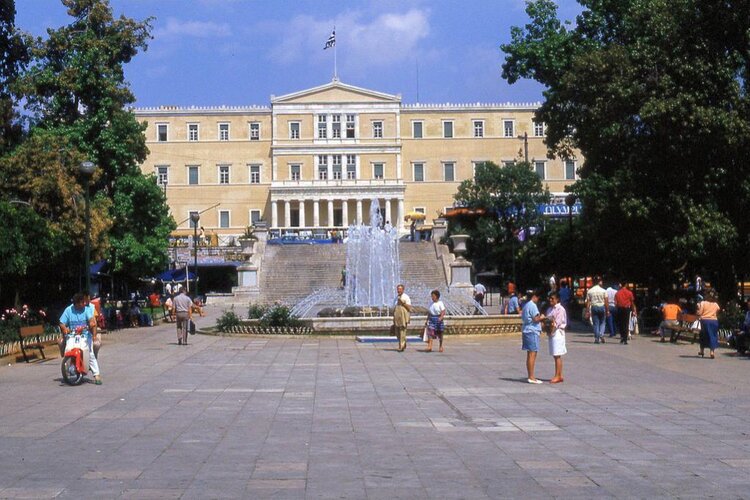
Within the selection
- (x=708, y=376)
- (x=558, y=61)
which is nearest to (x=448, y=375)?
→ (x=708, y=376)

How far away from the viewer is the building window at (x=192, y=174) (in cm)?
9756

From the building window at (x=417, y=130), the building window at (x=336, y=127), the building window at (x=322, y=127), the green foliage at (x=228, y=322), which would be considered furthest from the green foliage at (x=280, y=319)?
the building window at (x=417, y=130)

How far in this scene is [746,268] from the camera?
3023 centimetres

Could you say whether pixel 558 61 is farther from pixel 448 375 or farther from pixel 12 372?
pixel 12 372

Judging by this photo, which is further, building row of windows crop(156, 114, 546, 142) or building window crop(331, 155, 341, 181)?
building row of windows crop(156, 114, 546, 142)

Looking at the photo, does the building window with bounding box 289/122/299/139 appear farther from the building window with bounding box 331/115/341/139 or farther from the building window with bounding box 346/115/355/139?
the building window with bounding box 346/115/355/139

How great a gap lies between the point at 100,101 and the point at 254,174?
61.4m

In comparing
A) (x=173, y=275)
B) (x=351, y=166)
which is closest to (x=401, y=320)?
(x=173, y=275)

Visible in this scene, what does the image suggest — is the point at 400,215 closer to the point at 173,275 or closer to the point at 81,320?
the point at 173,275

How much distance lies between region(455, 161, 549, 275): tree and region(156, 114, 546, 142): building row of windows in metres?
37.2

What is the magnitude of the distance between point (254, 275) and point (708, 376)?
3732 cm

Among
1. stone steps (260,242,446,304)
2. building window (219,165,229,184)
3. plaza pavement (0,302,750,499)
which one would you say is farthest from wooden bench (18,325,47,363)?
building window (219,165,229,184)

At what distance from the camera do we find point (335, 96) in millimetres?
98438

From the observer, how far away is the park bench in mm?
25203
